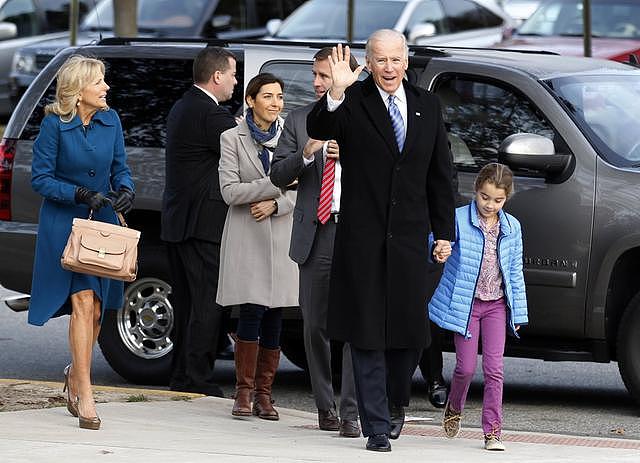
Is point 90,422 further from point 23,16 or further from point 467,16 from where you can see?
point 23,16

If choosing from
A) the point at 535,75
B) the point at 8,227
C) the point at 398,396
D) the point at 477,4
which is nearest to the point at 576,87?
the point at 535,75

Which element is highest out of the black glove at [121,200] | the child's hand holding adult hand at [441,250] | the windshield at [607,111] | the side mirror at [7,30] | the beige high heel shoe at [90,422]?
the windshield at [607,111]

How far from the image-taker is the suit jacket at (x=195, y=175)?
9.84 meters

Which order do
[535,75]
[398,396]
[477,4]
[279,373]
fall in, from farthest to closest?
[477,4], [279,373], [535,75], [398,396]

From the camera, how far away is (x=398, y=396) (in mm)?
8258

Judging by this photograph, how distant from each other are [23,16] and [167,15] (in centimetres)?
225

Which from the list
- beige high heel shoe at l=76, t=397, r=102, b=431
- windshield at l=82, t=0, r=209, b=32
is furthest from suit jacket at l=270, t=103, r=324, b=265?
windshield at l=82, t=0, r=209, b=32

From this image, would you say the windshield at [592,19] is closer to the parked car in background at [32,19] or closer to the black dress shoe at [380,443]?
the parked car in background at [32,19]

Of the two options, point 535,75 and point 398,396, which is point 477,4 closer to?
point 535,75

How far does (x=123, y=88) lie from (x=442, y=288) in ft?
10.7

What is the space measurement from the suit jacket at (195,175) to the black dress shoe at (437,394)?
4.77 ft

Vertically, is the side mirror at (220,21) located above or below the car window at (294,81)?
below

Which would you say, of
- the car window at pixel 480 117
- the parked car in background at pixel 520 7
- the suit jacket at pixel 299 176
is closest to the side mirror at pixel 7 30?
the parked car in background at pixel 520 7

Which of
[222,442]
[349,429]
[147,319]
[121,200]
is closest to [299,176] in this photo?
[121,200]
